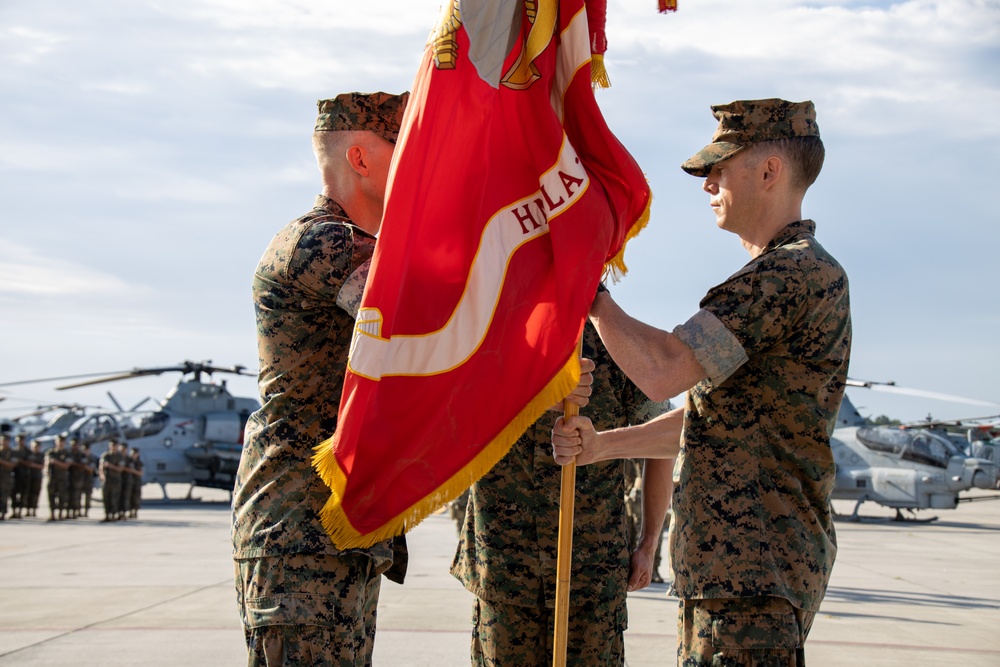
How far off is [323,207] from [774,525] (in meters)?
1.79

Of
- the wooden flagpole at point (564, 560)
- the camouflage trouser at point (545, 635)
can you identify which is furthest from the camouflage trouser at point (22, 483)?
the wooden flagpole at point (564, 560)

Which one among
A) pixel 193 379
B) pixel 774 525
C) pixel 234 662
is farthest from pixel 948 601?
pixel 193 379

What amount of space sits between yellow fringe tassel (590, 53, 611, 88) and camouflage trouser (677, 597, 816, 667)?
1.74 metres

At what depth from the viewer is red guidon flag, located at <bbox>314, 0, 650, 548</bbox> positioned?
2928 mm

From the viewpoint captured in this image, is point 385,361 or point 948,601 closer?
point 385,361

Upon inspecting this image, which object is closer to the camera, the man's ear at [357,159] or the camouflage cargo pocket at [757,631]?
the camouflage cargo pocket at [757,631]

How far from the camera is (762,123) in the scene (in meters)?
3.07

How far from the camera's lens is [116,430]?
30.5 metres

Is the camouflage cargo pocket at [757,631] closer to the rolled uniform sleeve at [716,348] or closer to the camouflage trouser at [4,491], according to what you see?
the rolled uniform sleeve at [716,348]

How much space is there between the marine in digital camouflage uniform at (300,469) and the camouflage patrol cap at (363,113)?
308mm

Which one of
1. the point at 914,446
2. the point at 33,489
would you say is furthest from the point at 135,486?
the point at 914,446

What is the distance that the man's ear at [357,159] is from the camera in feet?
11.1

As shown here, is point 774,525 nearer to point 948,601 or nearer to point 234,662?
point 234,662

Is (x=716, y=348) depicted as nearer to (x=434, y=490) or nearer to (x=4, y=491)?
(x=434, y=490)
